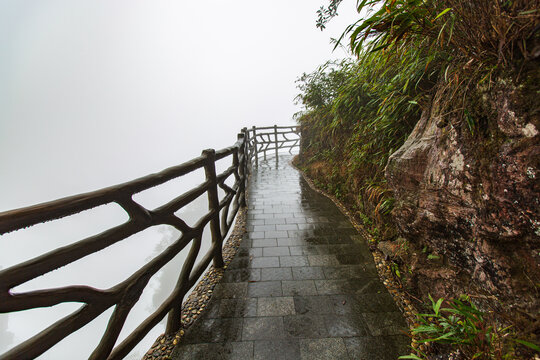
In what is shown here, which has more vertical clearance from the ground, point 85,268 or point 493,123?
point 493,123

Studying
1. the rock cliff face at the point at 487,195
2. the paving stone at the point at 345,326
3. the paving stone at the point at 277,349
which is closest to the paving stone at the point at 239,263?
the paving stone at the point at 277,349

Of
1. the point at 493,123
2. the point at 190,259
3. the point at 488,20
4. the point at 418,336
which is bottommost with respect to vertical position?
the point at 418,336

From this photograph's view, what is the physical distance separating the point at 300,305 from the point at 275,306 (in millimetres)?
214

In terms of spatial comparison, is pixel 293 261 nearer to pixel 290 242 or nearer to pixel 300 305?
pixel 290 242

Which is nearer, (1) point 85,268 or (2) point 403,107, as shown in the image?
(2) point 403,107

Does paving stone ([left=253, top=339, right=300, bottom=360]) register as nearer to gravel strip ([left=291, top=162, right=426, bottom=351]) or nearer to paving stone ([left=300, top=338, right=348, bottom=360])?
paving stone ([left=300, top=338, right=348, bottom=360])

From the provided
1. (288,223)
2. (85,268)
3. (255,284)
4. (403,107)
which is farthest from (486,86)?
(85,268)

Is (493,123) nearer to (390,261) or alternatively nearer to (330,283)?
(390,261)

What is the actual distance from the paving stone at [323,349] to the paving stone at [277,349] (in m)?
0.05

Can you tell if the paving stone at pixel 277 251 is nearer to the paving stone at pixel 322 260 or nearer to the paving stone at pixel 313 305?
Result: the paving stone at pixel 322 260

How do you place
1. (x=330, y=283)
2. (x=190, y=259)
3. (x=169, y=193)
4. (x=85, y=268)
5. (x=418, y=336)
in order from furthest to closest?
(x=169, y=193), (x=85, y=268), (x=330, y=283), (x=190, y=259), (x=418, y=336)

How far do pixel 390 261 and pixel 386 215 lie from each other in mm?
539

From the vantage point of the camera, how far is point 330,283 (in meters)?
2.24

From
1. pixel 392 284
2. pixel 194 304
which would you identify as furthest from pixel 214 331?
pixel 392 284
